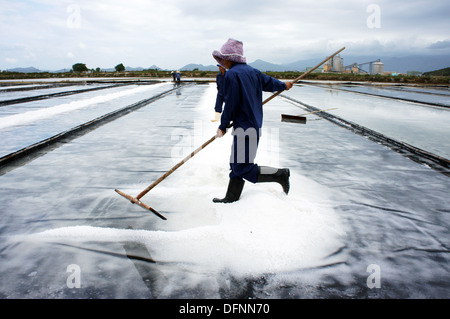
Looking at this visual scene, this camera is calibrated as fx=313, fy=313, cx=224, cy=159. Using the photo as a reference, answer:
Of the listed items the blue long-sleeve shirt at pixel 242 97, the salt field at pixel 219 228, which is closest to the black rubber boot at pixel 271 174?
the salt field at pixel 219 228

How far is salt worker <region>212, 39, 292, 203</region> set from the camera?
2359 millimetres

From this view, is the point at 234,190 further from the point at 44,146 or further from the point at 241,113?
the point at 44,146

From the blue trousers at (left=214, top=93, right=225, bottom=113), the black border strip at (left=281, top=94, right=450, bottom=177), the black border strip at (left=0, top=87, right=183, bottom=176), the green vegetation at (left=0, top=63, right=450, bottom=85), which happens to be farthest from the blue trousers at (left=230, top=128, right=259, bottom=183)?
the green vegetation at (left=0, top=63, right=450, bottom=85)

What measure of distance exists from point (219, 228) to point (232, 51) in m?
1.34

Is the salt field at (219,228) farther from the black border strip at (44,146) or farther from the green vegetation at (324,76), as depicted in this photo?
the green vegetation at (324,76)

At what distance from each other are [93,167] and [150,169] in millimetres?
693

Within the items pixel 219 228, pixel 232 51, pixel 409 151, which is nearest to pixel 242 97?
pixel 232 51

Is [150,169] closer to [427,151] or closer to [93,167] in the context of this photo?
[93,167]

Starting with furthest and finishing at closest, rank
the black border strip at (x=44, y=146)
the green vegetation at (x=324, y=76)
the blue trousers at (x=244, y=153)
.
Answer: the green vegetation at (x=324, y=76) → the black border strip at (x=44, y=146) → the blue trousers at (x=244, y=153)

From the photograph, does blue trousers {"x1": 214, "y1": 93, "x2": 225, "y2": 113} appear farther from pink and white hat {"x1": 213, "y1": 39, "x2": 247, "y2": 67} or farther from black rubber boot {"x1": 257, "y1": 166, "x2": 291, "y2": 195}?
black rubber boot {"x1": 257, "y1": 166, "x2": 291, "y2": 195}

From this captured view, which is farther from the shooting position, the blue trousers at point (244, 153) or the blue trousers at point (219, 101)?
the blue trousers at point (219, 101)

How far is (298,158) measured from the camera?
4.20 metres

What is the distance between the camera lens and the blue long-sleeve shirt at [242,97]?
2.34m
